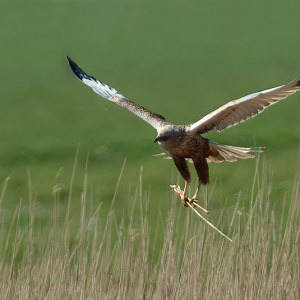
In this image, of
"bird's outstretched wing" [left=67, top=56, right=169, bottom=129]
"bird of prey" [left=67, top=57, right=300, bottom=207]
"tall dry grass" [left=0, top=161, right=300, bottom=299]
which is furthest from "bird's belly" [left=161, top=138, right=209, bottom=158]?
"tall dry grass" [left=0, top=161, right=300, bottom=299]

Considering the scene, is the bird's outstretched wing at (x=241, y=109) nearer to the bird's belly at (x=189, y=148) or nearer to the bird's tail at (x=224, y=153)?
the bird's belly at (x=189, y=148)

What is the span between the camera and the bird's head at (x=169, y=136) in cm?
349

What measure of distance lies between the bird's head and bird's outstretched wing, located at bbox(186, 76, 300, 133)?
8 cm

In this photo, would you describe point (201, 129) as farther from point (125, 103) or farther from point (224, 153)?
point (125, 103)

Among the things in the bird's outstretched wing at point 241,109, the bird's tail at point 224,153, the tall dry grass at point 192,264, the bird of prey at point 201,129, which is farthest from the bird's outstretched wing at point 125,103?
the tall dry grass at point 192,264

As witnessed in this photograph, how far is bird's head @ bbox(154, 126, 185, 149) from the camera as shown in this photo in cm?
349

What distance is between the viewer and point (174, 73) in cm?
1539

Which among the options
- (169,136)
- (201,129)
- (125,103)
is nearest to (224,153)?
(201,129)

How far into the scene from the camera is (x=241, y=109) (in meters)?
3.51

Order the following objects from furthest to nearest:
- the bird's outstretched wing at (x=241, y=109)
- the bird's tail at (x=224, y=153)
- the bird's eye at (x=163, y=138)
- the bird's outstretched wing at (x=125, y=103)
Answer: the bird's tail at (x=224, y=153) → the bird's outstretched wing at (x=125, y=103) → the bird's eye at (x=163, y=138) → the bird's outstretched wing at (x=241, y=109)

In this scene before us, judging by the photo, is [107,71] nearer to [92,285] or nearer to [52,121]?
[52,121]

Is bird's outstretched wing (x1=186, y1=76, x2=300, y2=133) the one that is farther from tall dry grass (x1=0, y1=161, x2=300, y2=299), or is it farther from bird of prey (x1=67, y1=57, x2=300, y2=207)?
tall dry grass (x1=0, y1=161, x2=300, y2=299)

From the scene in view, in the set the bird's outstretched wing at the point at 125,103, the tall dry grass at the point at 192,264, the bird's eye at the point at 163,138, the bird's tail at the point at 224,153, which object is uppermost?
the bird's outstretched wing at the point at 125,103

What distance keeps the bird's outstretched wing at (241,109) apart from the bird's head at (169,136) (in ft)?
0.26
